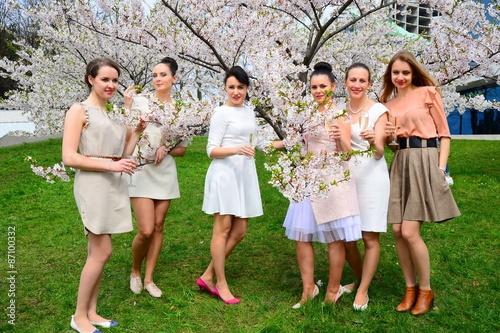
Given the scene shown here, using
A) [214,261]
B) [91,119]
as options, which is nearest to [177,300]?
[214,261]

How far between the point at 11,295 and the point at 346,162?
3.18m

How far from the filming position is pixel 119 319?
3.81 metres

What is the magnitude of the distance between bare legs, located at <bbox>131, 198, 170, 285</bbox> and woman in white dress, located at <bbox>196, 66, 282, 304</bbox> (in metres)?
0.45

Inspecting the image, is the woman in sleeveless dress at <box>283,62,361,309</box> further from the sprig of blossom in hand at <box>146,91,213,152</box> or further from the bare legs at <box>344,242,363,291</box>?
the sprig of blossom in hand at <box>146,91,213,152</box>

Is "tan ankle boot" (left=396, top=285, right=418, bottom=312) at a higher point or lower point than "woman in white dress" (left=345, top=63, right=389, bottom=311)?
lower

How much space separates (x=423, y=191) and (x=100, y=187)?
242 centimetres

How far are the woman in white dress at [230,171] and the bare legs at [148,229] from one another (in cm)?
45

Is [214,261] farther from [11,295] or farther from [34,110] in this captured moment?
[34,110]

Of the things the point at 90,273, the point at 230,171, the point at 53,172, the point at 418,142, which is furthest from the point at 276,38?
the point at 90,273

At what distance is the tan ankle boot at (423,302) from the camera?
3.75 m

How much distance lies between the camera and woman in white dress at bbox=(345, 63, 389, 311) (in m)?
3.71

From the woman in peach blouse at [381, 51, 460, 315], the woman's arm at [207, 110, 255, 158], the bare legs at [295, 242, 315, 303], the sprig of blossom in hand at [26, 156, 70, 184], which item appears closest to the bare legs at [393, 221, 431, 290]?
the woman in peach blouse at [381, 51, 460, 315]

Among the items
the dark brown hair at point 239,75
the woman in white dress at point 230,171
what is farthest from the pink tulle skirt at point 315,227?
the dark brown hair at point 239,75

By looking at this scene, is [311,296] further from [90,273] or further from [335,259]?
[90,273]
